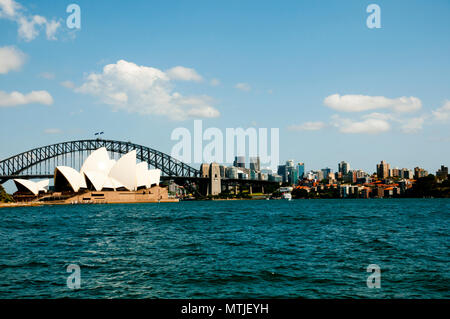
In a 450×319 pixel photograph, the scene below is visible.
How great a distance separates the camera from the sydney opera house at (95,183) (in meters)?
89.0

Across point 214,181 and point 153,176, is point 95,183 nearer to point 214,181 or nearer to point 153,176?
point 153,176

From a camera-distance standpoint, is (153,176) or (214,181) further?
(214,181)

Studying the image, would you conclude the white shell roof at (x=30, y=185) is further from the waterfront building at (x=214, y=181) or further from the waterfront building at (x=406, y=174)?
the waterfront building at (x=406, y=174)

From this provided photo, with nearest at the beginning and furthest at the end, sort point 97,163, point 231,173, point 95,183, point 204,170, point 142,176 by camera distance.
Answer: point 95,183 → point 97,163 → point 142,176 → point 204,170 → point 231,173

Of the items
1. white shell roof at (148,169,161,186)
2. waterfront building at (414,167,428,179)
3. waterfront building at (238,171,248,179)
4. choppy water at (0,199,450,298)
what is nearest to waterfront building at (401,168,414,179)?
waterfront building at (414,167,428,179)

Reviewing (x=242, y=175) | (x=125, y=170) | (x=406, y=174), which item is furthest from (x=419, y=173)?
(x=125, y=170)

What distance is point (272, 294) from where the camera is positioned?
28.6 ft

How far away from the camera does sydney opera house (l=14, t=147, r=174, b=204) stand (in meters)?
89.0

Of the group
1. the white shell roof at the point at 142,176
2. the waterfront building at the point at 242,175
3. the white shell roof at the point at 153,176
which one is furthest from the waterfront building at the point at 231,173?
the white shell roof at the point at 142,176

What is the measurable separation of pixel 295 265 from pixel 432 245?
8251 millimetres

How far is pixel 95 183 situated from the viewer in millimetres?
90250

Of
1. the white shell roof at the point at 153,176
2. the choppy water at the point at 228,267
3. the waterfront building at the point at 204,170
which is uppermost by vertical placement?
the waterfront building at the point at 204,170
